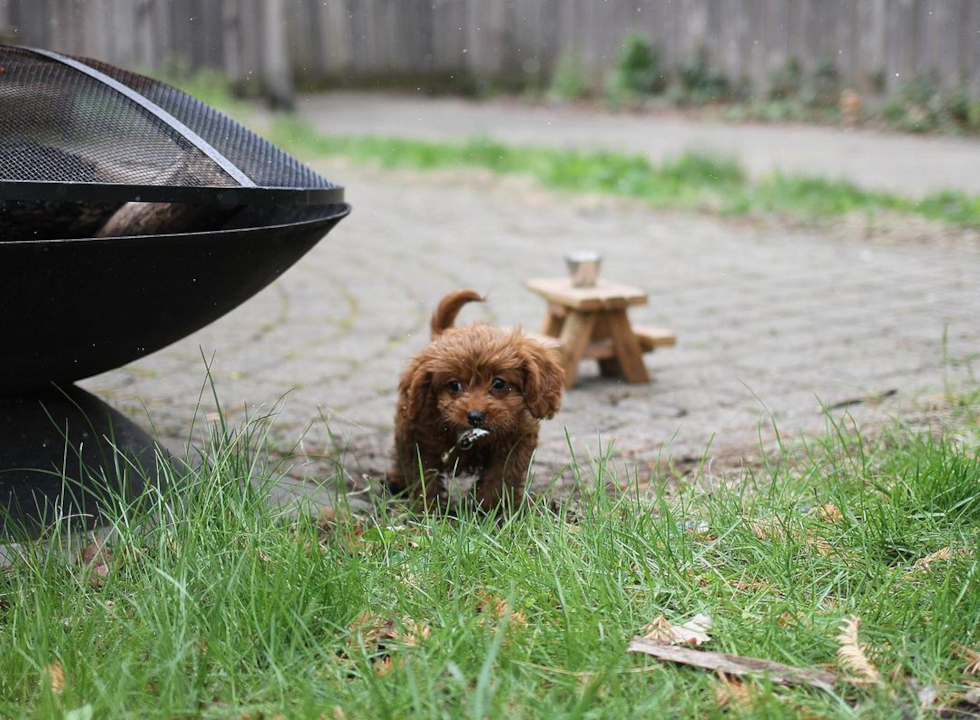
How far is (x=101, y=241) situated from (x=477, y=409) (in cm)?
104

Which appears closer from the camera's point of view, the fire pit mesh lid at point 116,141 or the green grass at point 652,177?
the fire pit mesh lid at point 116,141

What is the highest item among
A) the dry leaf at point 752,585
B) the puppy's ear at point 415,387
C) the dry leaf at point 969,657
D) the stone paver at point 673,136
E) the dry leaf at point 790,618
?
the stone paver at point 673,136

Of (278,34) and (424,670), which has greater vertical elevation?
(278,34)

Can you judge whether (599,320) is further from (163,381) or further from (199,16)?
(199,16)

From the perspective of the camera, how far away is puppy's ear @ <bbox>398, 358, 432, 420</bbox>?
3.12 metres

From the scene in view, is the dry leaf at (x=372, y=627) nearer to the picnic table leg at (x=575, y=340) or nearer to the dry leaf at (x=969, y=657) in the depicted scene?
the dry leaf at (x=969, y=657)

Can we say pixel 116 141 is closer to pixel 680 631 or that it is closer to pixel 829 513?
pixel 680 631

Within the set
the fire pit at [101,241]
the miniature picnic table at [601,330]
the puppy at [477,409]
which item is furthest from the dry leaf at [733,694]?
the miniature picnic table at [601,330]

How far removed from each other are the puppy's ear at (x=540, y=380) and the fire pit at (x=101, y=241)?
0.68 metres

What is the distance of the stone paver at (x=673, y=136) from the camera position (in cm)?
1023

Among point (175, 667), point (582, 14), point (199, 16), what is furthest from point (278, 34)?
point (175, 667)

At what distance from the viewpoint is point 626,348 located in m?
4.73

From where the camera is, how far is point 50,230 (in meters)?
3.04

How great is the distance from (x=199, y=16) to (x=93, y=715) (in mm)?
13692
